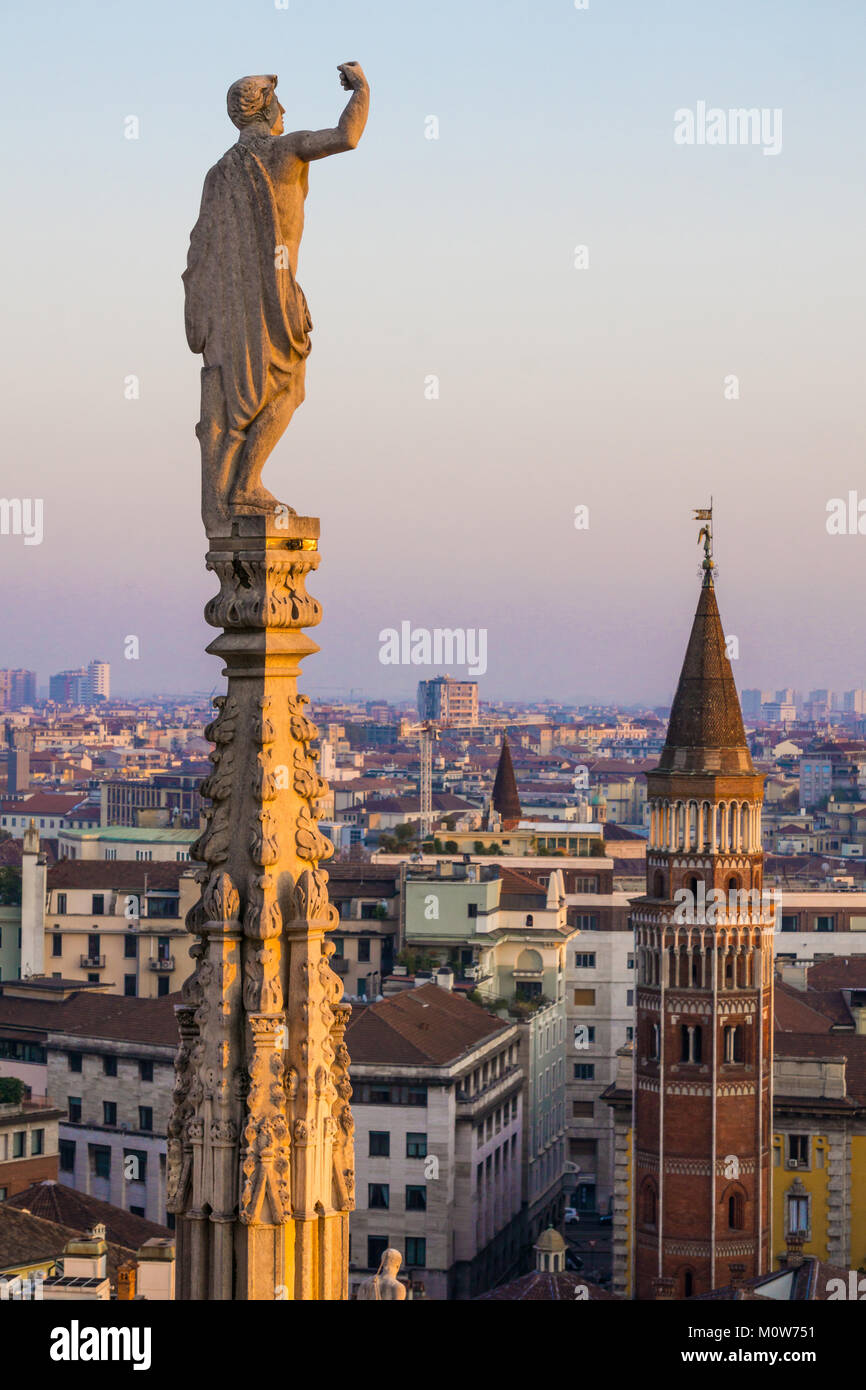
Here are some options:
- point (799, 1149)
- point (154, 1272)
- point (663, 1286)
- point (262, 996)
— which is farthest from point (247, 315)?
point (799, 1149)

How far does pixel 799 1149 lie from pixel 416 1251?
24.2 ft

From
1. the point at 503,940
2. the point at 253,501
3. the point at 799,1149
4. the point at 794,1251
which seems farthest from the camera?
the point at 503,940

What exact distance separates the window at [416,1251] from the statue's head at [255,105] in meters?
43.8

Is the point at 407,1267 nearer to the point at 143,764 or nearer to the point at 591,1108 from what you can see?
the point at 591,1108

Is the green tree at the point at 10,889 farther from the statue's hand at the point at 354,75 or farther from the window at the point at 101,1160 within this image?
the statue's hand at the point at 354,75

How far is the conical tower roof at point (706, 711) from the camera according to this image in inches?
1806

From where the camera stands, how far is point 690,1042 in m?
45.8

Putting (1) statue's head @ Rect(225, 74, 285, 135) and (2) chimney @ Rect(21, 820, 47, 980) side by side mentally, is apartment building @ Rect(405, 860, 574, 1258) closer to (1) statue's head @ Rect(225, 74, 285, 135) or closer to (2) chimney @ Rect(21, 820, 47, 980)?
(2) chimney @ Rect(21, 820, 47, 980)

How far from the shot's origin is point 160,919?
2648 inches

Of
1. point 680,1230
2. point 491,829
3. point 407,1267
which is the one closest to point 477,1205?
point 407,1267

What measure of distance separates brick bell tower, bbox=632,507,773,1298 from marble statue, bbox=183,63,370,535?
39787 millimetres

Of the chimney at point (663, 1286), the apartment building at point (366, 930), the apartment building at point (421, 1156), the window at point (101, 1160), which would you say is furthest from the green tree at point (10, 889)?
the chimney at point (663, 1286)

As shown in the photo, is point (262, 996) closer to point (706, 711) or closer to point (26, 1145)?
point (706, 711)

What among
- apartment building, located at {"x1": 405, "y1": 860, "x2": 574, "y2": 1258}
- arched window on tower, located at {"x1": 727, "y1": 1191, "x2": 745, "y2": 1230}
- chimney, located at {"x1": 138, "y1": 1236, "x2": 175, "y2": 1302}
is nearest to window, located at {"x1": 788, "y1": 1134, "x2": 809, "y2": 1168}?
arched window on tower, located at {"x1": 727, "y1": 1191, "x2": 745, "y2": 1230}
